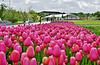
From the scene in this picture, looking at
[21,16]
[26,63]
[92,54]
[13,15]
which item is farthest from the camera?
[21,16]

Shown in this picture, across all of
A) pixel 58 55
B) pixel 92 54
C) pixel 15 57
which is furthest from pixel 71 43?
pixel 15 57

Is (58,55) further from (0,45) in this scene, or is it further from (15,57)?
(0,45)

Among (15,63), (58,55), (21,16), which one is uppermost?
(58,55)

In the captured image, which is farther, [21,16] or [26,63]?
[21,16]

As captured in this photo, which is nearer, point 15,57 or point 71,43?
point 15,57

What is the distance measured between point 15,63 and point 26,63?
460 millimetres

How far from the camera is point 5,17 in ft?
93.9

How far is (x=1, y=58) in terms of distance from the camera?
4.86 feet

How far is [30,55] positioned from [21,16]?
3358 centimetres

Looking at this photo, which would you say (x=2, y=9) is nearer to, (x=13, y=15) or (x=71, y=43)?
(x=13, y=15)

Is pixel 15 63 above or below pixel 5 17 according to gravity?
above

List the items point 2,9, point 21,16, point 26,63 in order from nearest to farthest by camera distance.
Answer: point 26,63, point 2,9, point 21,16

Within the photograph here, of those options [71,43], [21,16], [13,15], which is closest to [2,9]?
[13,15]

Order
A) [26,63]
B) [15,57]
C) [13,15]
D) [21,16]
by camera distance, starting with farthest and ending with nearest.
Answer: [21,16]
[13,15]
[15,57]
[26,63]
